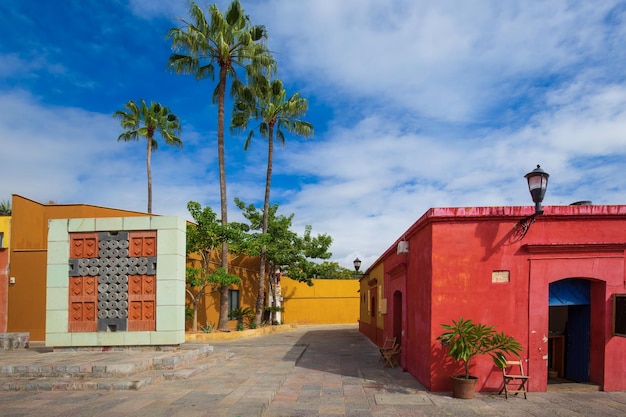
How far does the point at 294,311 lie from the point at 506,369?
78.3 ft

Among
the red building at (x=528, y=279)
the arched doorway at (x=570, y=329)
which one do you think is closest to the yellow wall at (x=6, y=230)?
the red building at (x=528, y=279)

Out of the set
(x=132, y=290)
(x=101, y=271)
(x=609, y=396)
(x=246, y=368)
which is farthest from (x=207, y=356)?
(x=609, y=396)

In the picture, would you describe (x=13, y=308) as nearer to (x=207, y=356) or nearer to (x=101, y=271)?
(x=101, y=271)

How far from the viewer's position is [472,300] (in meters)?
9.39

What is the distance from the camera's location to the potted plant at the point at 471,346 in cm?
858

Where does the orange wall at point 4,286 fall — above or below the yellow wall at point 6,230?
below

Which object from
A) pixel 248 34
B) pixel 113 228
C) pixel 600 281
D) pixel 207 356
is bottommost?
pixel 207 356

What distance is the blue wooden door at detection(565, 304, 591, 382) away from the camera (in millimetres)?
9734

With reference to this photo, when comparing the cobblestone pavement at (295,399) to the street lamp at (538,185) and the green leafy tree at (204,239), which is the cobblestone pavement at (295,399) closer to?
the street lamp at (538,185)

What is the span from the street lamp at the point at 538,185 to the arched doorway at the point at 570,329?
6.85 feet

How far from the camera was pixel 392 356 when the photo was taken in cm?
1273

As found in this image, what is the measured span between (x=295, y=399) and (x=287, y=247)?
1757 cm

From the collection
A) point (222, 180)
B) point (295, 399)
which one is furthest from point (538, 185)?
point (222, 180)

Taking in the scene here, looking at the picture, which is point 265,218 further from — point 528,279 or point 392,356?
point 528,279
